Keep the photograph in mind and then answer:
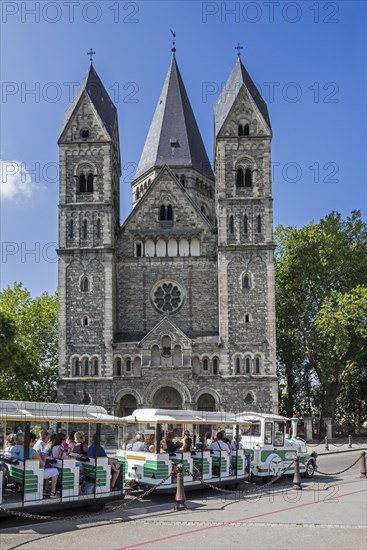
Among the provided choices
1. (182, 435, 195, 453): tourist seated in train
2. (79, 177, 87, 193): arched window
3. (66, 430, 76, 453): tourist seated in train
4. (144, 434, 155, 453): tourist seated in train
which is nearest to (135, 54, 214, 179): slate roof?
(79, 177, 87, 193): arched window

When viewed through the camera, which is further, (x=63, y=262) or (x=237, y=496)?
(x=63, y=262)

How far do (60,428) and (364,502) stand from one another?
747cm

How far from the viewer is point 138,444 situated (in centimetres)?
1814

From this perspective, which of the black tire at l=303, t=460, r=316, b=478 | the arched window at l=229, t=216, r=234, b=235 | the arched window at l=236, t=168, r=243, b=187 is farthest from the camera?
the arched window at l=236, t=168, r=243, b=187

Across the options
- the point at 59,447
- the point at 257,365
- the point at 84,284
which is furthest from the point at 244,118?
the point at 59,447

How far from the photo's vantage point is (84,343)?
140 ft

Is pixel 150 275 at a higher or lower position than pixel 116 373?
higher

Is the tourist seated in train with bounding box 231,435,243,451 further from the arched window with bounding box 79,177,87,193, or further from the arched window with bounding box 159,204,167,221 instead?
the arched window with bounding box 79,177,87,193

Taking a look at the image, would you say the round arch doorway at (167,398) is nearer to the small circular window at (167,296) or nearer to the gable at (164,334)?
the gable at (164,334)

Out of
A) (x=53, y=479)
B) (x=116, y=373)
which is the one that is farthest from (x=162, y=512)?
(x=116, y=373)

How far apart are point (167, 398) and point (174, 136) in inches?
957

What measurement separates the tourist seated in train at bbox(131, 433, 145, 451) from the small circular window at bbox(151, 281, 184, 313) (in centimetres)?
2602

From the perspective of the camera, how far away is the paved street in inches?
458

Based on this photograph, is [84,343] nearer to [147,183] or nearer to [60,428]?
[147,183]
